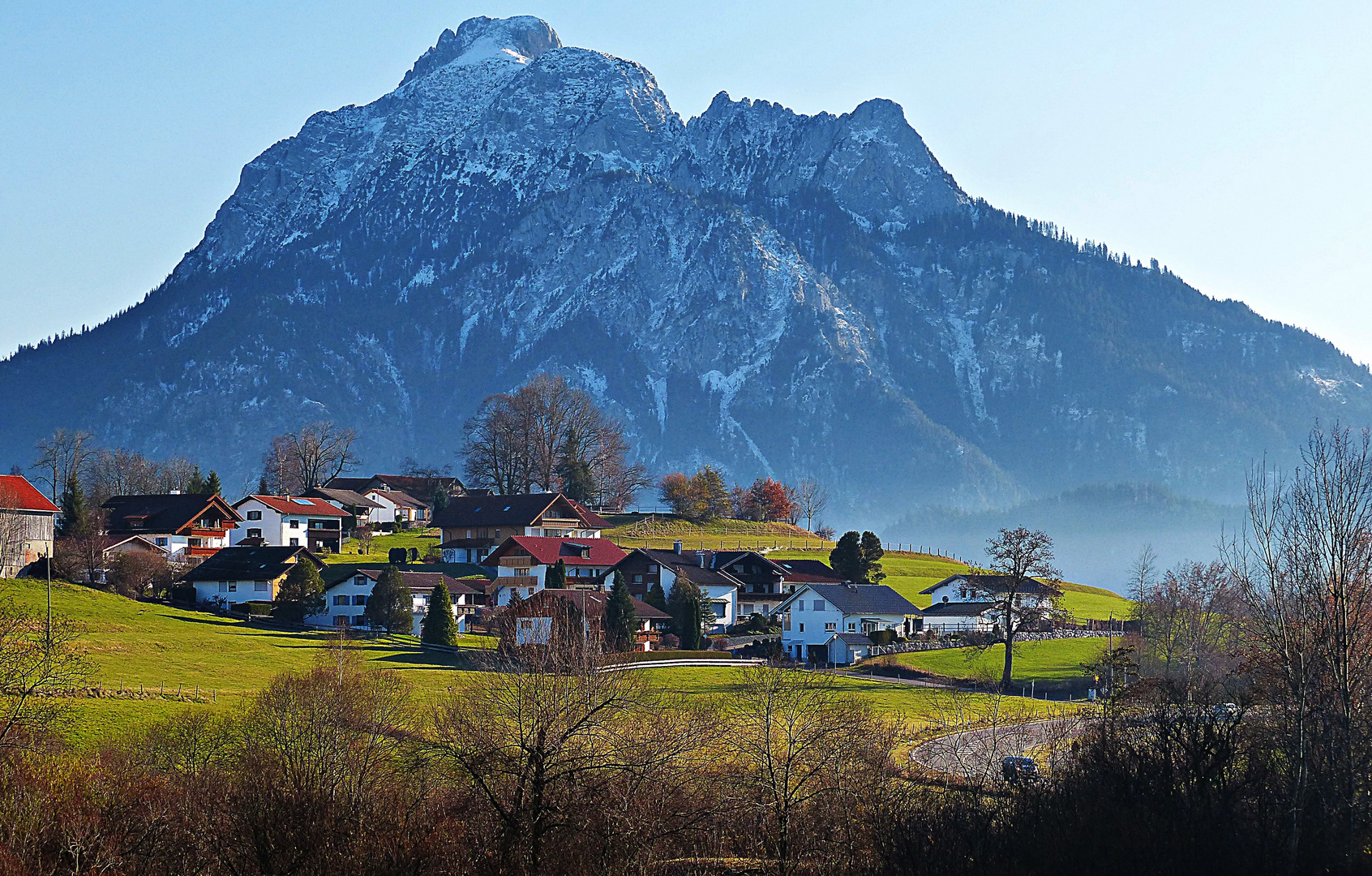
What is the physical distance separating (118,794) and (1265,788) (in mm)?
25599

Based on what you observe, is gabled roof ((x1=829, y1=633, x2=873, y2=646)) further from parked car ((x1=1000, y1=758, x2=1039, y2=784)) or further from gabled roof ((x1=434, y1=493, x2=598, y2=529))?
parked car ((x1=1000, y1=758, x2=1039, y2=784))

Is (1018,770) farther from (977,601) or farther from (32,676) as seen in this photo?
(977,601)

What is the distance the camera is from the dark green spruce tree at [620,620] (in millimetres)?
72750

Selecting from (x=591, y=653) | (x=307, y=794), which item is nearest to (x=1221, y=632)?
(x=591, y=653)

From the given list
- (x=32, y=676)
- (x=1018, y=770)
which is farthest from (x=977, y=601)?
(x=32, y=676)

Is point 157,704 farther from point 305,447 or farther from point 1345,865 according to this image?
point 305,447

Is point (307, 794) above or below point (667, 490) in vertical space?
below

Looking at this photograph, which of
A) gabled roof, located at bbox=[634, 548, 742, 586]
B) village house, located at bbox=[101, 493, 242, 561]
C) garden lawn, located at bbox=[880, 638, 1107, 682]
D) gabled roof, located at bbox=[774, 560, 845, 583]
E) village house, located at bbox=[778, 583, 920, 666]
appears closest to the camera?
garden lawn, located at bbox=[880, 638, 1107, 682]

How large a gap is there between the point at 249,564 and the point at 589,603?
1089 inches

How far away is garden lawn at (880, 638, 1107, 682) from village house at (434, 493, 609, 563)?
3892 centimetres

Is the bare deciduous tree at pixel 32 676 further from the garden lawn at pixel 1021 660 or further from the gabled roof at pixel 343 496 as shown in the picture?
the gabled roof at pixel 343 496

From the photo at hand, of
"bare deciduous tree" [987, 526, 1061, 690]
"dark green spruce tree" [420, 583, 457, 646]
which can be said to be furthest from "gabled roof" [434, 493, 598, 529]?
"bare deciduous tree" [987, 526, 1061, 690]

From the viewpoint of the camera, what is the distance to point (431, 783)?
3450cm

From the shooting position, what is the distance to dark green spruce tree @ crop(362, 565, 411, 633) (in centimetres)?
7875
